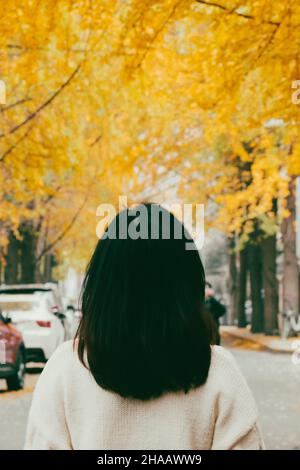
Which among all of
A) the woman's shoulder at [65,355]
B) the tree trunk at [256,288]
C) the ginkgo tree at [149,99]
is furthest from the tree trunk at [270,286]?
the woman's shoulder at [65,355]

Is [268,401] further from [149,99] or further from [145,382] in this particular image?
[145,382]

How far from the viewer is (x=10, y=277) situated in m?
33.7

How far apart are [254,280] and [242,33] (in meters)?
26.7

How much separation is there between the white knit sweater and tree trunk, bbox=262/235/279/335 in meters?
28.9

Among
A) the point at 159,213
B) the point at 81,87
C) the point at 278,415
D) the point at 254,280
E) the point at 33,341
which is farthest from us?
the point at 254,280

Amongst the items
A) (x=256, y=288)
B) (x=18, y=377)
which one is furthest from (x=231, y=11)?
(x=256, y=288)

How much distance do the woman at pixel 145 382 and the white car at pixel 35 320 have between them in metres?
15.9

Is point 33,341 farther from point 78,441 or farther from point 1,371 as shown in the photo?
point 78,441

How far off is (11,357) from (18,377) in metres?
0.60

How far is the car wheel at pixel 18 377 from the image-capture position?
15.7 m

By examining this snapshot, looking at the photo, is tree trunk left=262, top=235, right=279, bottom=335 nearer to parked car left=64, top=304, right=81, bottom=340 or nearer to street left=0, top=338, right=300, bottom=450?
parked car left=64, top=304, right=81, bottom=340

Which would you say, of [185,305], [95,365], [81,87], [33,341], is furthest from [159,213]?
[33,341]

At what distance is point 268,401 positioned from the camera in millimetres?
13602

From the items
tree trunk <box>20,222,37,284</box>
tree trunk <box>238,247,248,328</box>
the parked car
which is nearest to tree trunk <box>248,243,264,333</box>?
tree trunk <box>238,247,248,328</box>
